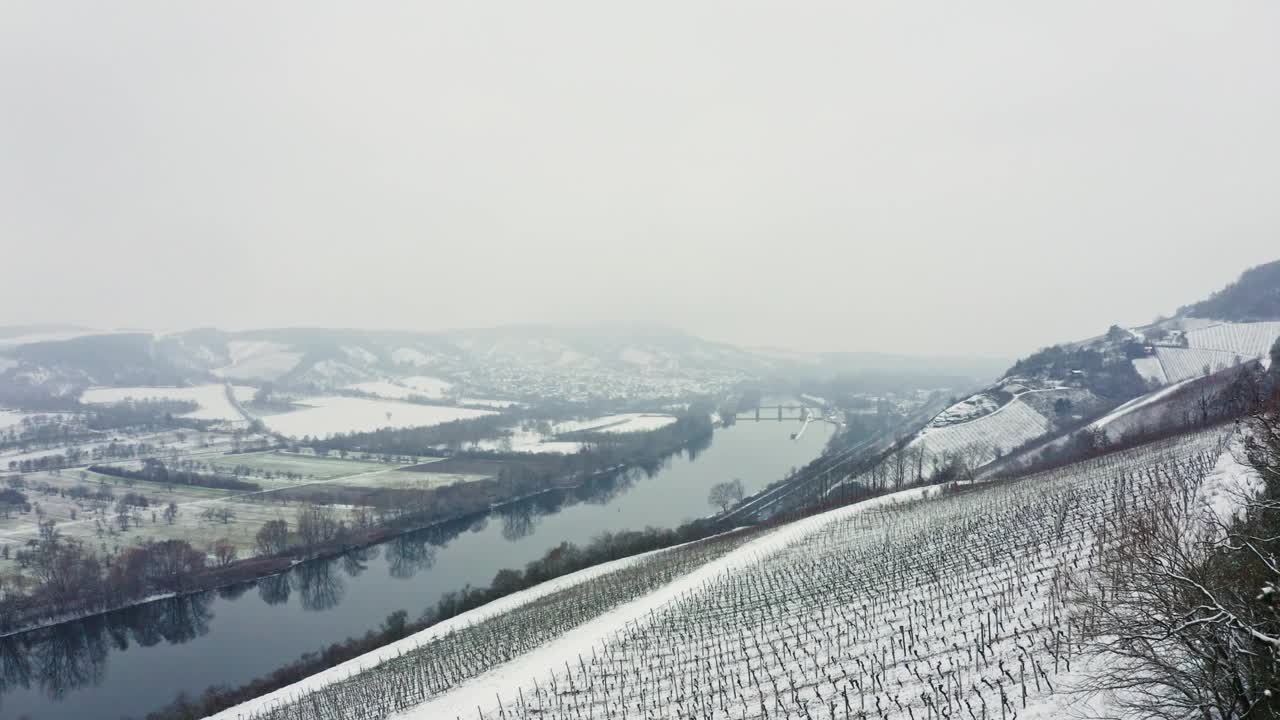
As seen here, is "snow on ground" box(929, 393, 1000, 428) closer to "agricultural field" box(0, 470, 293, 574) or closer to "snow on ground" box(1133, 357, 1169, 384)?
"snow on ground" box(1133, 357, 1169, 384)

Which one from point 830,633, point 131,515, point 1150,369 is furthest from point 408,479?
point 1150,369

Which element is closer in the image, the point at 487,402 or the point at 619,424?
the point at 619,424

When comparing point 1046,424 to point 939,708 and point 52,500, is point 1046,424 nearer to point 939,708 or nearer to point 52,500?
point 939,708

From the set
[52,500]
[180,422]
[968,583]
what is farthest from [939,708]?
[180,422]

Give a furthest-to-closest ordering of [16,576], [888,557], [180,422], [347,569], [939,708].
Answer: [180,422]
[347,569]
[16,576]
[888,557]
[939,708]

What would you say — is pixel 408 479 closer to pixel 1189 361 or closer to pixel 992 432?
pixel 992 432

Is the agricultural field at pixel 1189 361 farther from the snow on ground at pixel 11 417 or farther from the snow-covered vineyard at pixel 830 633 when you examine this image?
the snow on ground at pixel 11 417
